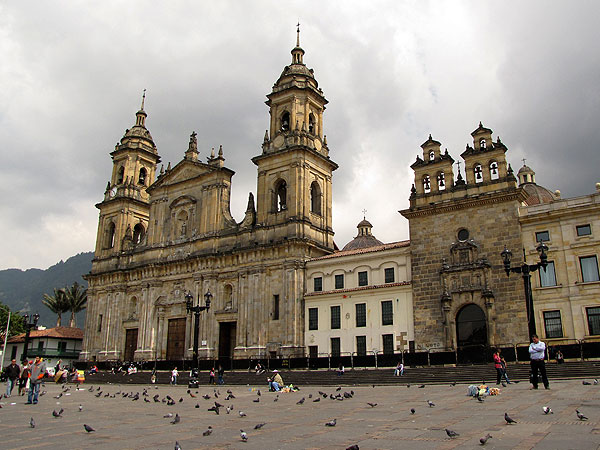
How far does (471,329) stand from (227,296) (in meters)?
20.7

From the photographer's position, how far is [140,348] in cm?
4991

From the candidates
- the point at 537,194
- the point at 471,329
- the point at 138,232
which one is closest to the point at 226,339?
the point at 471,329

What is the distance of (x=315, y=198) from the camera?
47750 mm

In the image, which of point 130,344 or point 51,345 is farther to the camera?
point 51,345

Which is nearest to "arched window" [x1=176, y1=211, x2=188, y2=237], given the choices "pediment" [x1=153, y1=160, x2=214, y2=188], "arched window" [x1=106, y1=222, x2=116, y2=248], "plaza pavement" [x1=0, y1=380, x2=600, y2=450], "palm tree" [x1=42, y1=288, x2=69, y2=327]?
"pediment" [x1=153, y1=160, x2=214, y2=188]

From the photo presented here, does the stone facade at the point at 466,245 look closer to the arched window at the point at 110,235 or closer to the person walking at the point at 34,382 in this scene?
the person walking at the point at 34,382

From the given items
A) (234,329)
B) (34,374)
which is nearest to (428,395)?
(34,374)

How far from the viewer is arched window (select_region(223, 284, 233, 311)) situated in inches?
1804

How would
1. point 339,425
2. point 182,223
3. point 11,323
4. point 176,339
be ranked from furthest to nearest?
point 11,323, point 182,223, point 176,339, point 339,425

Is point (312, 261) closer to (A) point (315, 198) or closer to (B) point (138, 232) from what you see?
(A) point (315, 198)

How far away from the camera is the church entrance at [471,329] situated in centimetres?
3356

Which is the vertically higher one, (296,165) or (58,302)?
(296,165)

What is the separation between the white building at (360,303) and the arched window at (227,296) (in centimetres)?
738

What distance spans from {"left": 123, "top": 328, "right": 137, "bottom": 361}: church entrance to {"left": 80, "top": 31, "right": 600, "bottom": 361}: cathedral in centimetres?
20
